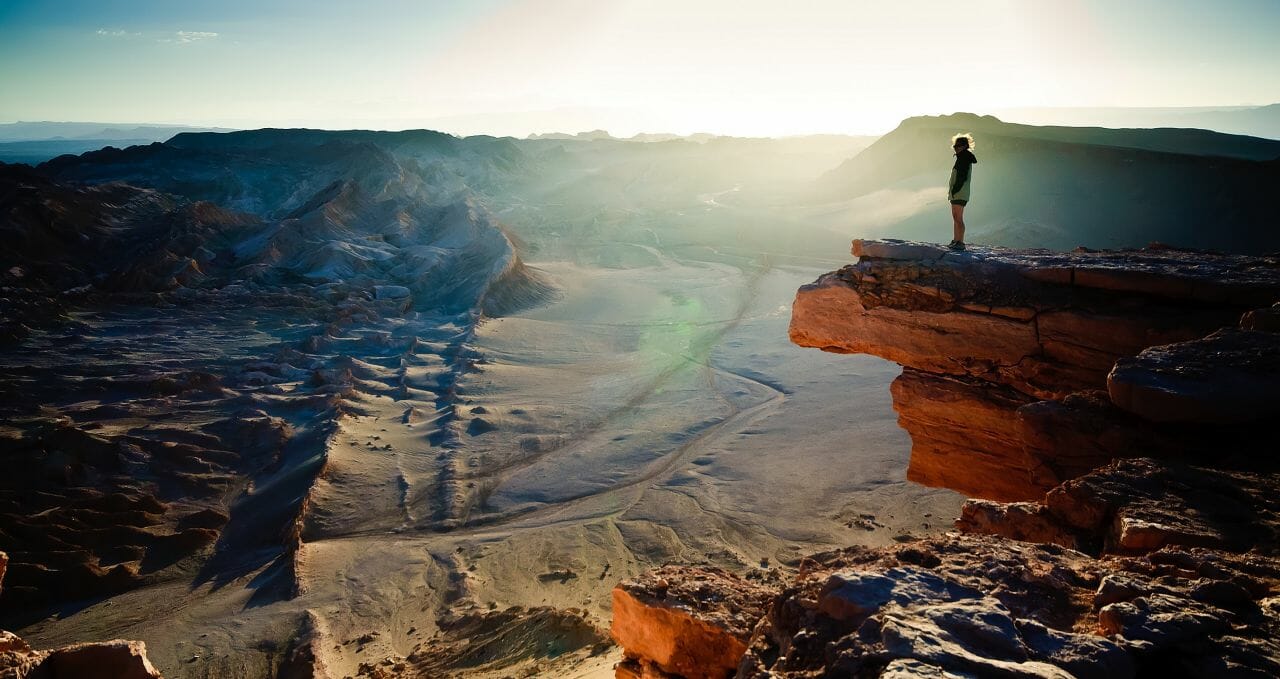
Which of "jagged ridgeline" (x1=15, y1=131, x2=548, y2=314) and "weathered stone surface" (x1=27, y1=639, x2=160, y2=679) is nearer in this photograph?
"weathered stone surface" (x1=27, y1=639, x2=160, y2=679)

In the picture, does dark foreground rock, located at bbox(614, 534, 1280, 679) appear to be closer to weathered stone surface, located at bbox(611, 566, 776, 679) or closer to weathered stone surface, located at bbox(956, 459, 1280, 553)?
weathered stone surface, located at bbox(611, 566, 776, 679)

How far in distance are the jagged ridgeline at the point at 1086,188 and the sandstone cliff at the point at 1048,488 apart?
2705 cm

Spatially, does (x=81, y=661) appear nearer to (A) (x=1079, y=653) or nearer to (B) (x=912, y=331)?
(A) (x=1079, y=653)

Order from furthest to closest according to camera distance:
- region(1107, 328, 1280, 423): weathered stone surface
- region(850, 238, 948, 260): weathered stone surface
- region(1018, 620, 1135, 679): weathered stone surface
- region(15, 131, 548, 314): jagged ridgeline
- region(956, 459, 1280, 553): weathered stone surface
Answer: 1. region(15, 131, 548, 314): jagged ridgeline
2. region(850, 238, 948, 260): weathered stone surface
3. region(1107, 328, 1280, 423): weathered stone surface
4. region(956, 459, 1280, 553): weathered stone surface
5. region(1018, 620, 1135, 679): weathered stone surface

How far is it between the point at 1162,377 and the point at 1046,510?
1.60 meters

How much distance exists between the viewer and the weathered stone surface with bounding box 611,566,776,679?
4492 millimetres

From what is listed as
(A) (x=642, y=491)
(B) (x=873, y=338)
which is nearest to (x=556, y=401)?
(A) (x=642, y=491)

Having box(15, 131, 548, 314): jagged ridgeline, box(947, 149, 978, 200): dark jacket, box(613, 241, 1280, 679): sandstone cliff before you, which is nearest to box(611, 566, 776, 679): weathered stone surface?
box(613, 241, 1280, 679): sandstone cliff

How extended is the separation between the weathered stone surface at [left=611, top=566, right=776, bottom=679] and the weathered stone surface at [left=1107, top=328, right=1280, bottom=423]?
3489mm

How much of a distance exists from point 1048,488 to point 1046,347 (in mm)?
1984

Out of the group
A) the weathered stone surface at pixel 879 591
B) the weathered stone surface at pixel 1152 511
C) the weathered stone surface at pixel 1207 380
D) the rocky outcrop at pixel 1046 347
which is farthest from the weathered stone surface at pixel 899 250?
the weathered stone surface at pixel 879 591

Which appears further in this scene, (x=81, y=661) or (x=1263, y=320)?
(x=1263, y=320)

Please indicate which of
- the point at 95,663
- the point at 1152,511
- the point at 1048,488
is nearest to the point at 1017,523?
the point at 1152,511

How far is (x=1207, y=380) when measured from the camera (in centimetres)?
522
